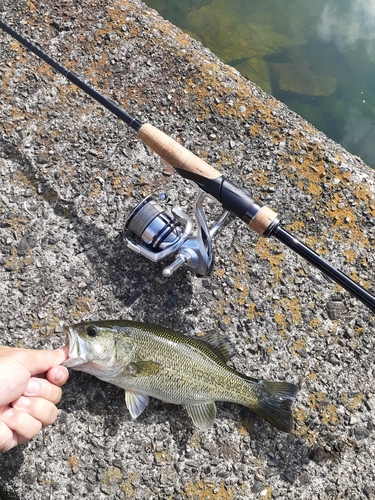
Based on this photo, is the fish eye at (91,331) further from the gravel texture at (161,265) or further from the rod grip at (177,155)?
the rod grip at (177,155)

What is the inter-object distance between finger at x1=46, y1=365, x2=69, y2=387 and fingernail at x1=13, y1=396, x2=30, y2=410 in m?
0.16

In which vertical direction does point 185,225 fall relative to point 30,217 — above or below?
above

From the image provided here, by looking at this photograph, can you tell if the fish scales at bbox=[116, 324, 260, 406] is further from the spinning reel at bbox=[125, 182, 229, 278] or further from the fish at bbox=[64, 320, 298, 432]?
the spinning reel at bbox=[125, 182, 229, 278]

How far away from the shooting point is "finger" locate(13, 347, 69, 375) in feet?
7.29

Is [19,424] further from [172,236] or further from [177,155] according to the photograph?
[177,155]

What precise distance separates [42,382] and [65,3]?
277 centimetres

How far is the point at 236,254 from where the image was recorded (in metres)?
2.77

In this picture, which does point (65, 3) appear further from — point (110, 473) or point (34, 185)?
point (110, 473)

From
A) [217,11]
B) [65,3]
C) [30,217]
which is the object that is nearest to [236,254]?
Result: [30,217]

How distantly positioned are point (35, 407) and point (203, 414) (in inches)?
36.5

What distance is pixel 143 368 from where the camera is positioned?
230cm

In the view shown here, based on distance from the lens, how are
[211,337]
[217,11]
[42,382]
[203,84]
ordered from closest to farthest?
1. [42,382]
2. [211,337]
3. [203,84]
4. [217,11]

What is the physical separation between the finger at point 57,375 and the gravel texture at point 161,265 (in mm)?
196

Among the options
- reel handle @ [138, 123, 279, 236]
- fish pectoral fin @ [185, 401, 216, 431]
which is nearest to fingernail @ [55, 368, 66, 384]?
fish pectoral fin @ [185, 401, 216, 431]
